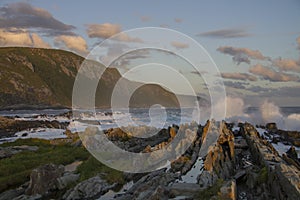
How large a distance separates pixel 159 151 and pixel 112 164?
4778mm

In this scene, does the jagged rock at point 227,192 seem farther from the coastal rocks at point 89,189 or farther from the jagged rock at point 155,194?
the coastal rocks at point 89,189

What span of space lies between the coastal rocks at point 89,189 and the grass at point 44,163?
764 mm

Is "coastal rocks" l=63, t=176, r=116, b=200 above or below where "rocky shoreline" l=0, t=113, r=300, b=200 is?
below

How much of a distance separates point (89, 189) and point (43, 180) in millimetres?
3077

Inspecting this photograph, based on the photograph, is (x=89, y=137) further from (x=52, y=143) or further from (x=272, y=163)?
(x=272, y=163)

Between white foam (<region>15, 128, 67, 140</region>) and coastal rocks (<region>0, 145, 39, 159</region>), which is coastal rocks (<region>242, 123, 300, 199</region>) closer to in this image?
coastal rocks (<region>0, 145, 39, 159</region>)

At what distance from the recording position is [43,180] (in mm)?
20125

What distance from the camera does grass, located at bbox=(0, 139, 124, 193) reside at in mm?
21844

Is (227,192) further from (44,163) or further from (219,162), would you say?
(44,163)

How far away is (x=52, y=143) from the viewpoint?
127ft

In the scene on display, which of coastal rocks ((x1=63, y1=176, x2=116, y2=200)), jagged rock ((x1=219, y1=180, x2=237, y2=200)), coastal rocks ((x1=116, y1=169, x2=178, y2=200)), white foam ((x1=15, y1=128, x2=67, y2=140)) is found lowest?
white foam ((x1=15, y1=128, x2=67, y2=140))

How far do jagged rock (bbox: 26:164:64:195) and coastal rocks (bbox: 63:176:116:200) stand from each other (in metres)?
1.72

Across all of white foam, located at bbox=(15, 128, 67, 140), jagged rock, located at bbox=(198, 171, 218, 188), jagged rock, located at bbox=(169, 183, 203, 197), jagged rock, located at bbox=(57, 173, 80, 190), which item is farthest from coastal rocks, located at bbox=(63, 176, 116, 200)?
white foam, located at bbox=(15, 128, 67, 140)

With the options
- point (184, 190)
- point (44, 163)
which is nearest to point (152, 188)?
point (184, 190)
